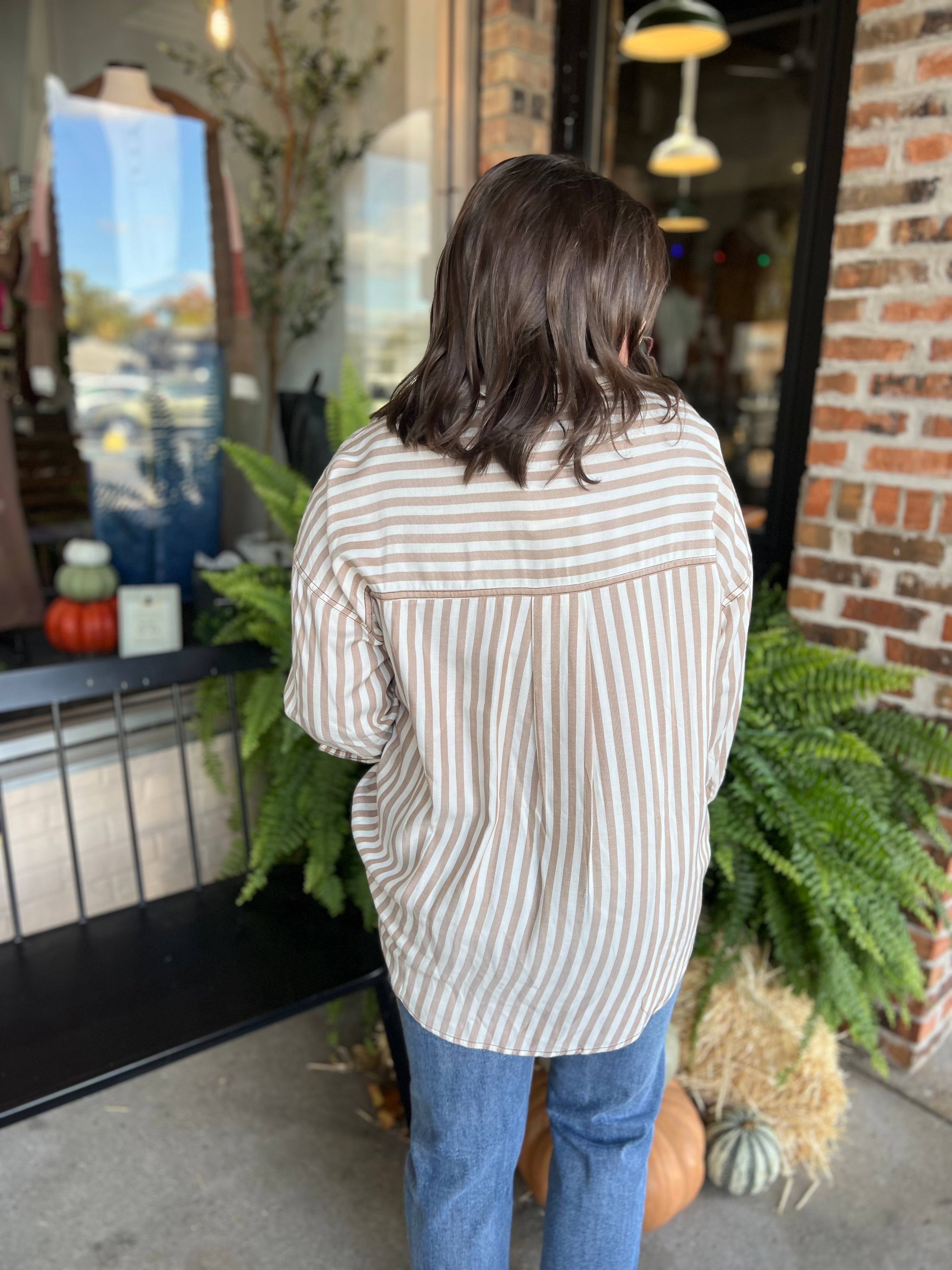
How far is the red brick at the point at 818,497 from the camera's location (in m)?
2.03

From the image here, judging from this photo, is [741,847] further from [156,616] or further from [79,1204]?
[156,616]

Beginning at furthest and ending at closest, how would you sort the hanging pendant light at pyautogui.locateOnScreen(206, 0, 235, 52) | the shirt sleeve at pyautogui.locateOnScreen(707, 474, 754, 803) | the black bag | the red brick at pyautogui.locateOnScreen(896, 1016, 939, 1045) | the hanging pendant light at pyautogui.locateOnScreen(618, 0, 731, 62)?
1. the hanging pendant light at pyautogui.locateOnScreen(206, 0, 235, 52)
2. the hanging pendant light at pyautogui.locateOnScreen(618, 0, 731, 62)
3. the black bag
4. the red brick at pyautogui.locateOnScreen(896, 1016, 939, 1045)
5. the shirt sleeve at pyautogui.locateOnScreen(707, 474, 754, 803)

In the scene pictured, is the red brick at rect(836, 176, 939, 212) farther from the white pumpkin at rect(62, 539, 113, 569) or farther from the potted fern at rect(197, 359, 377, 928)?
the white pumpkin at rect(62, 539, 113, 569)

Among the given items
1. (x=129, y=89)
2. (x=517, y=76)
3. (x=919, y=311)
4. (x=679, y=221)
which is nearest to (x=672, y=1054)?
(x=919, y=311)

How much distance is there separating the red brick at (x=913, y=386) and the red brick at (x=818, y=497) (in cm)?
21

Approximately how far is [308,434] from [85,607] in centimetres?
90

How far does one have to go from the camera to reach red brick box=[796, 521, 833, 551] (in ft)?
6.71

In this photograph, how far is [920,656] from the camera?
6.31 ft

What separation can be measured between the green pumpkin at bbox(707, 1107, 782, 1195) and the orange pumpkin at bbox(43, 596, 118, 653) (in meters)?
2.06

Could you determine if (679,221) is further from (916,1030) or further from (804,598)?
(916,1030)

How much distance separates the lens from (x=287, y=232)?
4.21 metres

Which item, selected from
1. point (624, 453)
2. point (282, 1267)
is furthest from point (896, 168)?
point (282, 1267)

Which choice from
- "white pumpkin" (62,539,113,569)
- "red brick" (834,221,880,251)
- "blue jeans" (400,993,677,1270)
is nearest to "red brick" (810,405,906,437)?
"red brick" (834,221,880,251)

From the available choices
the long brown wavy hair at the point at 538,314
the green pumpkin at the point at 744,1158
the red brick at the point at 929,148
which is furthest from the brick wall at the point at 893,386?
the long brown wavy hair at the point at 538,314
